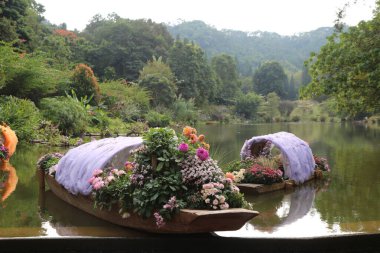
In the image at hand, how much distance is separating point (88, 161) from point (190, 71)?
51.1 meters

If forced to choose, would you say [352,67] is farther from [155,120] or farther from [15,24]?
[15,24]

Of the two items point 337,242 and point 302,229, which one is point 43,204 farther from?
point 337,242

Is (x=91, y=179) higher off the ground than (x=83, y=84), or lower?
lower

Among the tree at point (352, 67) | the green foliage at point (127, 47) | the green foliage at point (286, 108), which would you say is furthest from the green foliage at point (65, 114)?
the green foliage at point (286, 108)

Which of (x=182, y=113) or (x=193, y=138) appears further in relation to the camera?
(x=182, y=113)

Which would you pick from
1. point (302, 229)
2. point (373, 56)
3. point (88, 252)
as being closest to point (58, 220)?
point (88, 252)

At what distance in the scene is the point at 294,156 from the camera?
391 inches

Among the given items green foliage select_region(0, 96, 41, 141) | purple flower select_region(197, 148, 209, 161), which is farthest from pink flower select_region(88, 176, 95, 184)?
green foliage select_region(0, 96, 41, 141)

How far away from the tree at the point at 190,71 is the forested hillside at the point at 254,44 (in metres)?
63.9

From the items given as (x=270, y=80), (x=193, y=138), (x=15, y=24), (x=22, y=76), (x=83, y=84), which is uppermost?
(x=15, y=24)

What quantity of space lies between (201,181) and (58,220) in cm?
234

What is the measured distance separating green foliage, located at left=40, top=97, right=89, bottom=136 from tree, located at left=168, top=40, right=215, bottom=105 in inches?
1342

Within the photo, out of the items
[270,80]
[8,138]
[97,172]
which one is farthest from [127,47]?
[97,172]

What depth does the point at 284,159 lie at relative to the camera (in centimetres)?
1024
